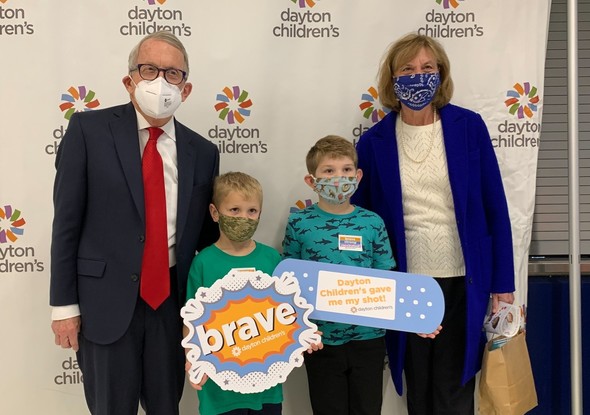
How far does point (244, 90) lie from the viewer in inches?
96.2

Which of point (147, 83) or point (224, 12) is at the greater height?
point (224, 12)

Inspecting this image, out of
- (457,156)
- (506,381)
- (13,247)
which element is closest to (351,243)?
(457,156)

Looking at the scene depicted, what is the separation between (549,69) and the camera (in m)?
2.76

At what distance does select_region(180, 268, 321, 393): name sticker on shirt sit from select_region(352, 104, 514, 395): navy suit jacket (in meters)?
0.54

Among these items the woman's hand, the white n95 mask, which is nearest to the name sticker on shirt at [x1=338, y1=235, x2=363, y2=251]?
the woman's hand

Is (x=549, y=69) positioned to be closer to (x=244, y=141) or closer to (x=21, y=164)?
(x=244, y=141)

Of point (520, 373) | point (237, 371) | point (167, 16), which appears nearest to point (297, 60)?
point (167, 16)

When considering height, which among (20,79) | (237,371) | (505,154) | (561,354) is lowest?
(561,354)

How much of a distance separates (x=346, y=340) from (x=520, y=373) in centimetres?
80

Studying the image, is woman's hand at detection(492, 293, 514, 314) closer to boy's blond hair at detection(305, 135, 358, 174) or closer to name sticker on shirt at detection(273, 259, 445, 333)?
name sticker on shirt at detection(273, 259, 445, 333)

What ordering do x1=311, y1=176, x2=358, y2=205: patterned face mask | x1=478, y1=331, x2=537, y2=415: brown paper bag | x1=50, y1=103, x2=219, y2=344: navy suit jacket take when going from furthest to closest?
1. x1=478, y1=331, x2=537, y2=415: brown paper bag
2. x1=311, y1=176, x2=358, y2=205: patterned face mask
3. x1=50, y1=103, x2=219, y2=344: navy suit jacket

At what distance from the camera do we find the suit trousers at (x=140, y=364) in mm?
1780

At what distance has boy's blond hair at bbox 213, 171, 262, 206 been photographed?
186cm

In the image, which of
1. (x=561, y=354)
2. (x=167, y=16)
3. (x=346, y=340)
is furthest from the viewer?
(x=561, y=354)
